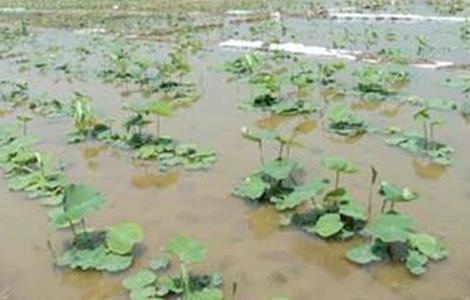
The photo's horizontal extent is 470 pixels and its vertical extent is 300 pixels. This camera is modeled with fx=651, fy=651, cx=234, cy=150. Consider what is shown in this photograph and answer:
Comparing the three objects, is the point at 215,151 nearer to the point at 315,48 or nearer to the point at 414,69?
the point at 414,69

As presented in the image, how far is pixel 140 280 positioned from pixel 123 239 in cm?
50

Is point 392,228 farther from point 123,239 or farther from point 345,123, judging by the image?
point 345,123

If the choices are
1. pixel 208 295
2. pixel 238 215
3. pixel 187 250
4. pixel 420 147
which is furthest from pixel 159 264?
pixel 420 147

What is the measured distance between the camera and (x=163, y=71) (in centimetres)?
1130

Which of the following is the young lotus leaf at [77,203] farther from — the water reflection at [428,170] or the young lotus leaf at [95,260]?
the water reflection at [428,170]

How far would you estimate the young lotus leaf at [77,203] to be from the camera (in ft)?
16.9

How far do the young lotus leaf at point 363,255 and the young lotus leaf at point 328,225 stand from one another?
23 cm

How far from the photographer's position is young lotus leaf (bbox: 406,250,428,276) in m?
4.80

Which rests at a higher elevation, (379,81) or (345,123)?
(379,81)

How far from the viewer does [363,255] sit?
5.01 metres

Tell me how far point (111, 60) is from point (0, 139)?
184 inches

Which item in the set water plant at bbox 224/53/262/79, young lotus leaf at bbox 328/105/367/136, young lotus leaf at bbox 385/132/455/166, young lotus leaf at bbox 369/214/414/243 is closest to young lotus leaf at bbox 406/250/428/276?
young lotus leaf at bbox 369/214/414/243

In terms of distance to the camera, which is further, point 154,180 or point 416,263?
point 154,180

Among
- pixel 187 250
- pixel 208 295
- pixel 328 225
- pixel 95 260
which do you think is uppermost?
pixel 187 250
